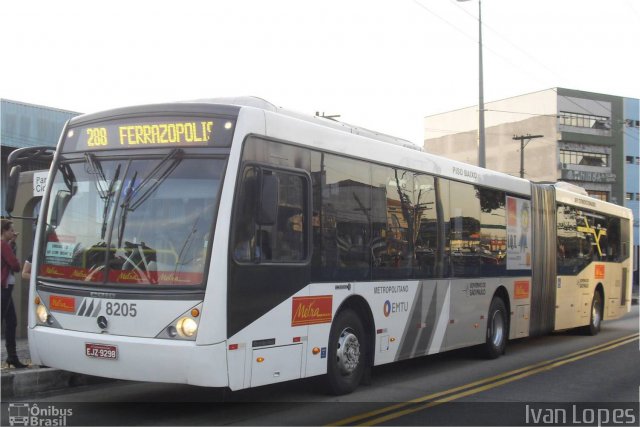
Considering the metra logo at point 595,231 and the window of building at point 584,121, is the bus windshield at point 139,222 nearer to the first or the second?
the metra logo at point 595,231

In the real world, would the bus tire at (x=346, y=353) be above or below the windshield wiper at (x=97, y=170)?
below

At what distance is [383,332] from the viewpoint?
9672 millimetres

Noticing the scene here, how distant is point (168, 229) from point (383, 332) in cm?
368

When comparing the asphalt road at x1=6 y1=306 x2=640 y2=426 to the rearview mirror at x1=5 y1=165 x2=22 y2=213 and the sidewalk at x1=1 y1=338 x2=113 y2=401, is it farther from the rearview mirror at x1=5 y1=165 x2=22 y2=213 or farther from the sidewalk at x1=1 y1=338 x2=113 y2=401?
the rearview mirror at x1=5 y1=165 x2=22 y2=213

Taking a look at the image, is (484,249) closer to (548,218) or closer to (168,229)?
(548,218)

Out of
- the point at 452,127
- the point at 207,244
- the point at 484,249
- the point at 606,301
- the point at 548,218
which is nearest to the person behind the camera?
the point at 207,244

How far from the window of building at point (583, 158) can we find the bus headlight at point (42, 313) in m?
64.2

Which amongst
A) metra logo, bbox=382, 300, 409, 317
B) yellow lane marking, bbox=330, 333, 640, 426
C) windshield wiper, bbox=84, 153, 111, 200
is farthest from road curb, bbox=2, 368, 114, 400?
metra logo, bbox=382, 300, 409, 317

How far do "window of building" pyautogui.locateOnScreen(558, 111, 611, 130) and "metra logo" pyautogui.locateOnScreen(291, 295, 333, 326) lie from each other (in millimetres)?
63489

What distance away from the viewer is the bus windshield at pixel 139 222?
715 centimetres

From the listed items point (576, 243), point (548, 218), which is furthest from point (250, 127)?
point (576, 243)

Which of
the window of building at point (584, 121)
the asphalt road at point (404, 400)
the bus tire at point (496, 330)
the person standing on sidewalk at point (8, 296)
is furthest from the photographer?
the window of building at point (584, 121)

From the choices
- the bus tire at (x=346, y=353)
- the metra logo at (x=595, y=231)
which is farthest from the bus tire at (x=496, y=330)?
the metra logo at (x=595, y=231)

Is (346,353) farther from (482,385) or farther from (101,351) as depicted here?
(101,351)
